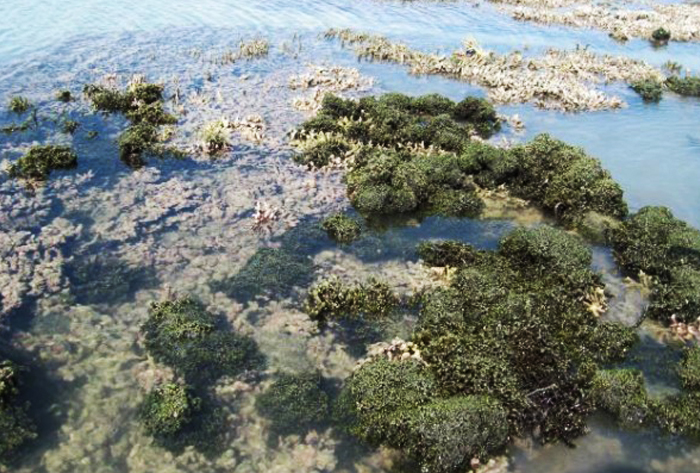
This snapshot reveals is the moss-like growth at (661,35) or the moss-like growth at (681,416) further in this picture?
the moss-like growth at (661,35)

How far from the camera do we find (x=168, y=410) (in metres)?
15.6

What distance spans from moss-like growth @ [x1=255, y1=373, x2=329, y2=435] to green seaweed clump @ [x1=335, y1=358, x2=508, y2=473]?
0.60 m

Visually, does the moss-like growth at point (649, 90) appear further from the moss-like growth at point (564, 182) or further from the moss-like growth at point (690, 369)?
the moss-like growth at point (690, 369)

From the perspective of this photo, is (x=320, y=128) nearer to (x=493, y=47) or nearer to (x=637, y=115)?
(x=637, y=115)

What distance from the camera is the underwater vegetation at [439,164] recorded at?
82.3ft

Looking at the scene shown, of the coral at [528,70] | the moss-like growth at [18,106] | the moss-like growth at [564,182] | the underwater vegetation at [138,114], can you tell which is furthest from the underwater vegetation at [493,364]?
the moss-like growth at [18,106]


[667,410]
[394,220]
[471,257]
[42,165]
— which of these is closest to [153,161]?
[42,165]

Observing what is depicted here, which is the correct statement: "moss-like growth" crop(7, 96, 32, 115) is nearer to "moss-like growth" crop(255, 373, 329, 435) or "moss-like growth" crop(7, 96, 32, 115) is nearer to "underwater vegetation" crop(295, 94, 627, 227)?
"underwater vegetation" crop(295, 94, 627, 227)

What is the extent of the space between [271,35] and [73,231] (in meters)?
29.8

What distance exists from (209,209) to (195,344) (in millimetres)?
8260

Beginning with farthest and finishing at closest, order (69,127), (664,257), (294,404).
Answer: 1. (69,127)
2. (664,257)
3. (294,404)

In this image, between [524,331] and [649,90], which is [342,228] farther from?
[649,90]

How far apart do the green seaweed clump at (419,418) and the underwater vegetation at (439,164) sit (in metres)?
9.97

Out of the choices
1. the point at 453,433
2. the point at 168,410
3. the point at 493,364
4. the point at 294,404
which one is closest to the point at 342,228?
the point at 294,404
